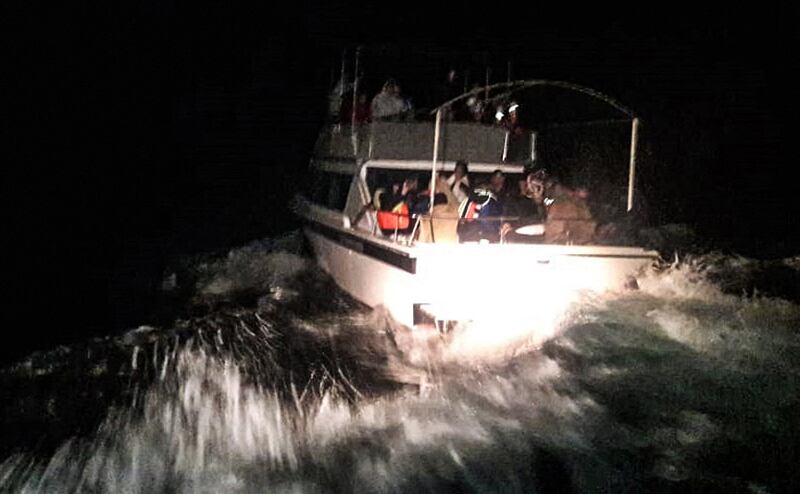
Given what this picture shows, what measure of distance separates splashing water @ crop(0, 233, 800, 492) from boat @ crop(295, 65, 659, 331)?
32 cm

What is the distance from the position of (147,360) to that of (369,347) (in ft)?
7.38

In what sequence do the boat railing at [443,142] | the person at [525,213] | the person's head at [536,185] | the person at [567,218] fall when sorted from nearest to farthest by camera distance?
the person at [567,218] < the person at [525,213] < the person's head at [536,185] < the boat railing at [443,142]

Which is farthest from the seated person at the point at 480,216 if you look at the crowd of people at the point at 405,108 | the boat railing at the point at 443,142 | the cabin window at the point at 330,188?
the cabin window at the point at 330,188

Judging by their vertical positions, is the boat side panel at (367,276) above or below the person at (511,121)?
below

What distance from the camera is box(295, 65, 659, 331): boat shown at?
890 centimetres

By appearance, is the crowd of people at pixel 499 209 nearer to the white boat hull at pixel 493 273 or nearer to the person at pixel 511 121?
the white boat hull at pixel 493 273

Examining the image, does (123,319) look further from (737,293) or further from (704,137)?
(704,137)

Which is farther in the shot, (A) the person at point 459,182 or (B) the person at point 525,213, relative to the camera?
(A) the person at point 459,182

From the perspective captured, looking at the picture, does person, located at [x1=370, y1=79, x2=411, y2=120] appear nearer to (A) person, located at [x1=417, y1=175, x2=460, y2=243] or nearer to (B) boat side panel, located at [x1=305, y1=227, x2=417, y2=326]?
(B) boat side panel, located at [x1=305, y1=227, x2=417, y2=326]

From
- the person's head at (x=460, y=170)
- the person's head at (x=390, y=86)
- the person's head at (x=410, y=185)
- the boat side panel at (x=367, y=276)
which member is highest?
the person's head at (x=390, y=86)

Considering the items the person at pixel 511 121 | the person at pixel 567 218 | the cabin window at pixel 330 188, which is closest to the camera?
the person at pixel 567 218

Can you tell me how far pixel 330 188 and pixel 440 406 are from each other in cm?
660

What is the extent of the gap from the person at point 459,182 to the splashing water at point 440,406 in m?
1.77

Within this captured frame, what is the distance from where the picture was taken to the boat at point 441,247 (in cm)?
890
